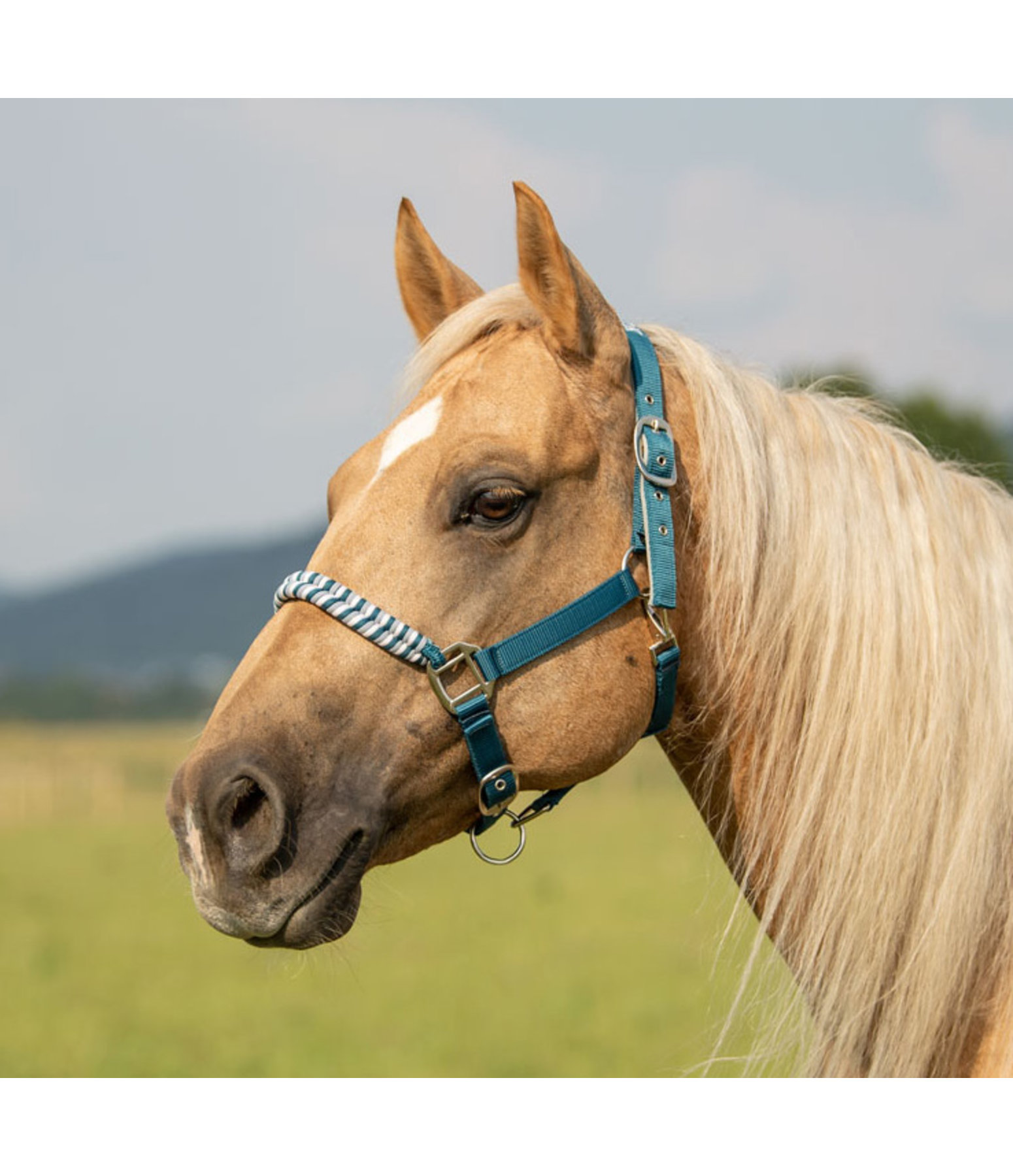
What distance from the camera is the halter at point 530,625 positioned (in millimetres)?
2123

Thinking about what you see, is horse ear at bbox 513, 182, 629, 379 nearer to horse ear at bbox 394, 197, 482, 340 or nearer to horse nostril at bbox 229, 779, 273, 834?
horse ear at bbox 394, 197, 482, 340

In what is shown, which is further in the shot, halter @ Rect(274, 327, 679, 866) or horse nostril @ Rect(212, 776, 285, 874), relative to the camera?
halter @ Rect(274, 327, 679, 866)

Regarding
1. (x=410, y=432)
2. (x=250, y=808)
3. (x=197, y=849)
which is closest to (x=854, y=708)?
(x=410, y=432)

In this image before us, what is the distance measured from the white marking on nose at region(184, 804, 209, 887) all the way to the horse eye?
81 centimetres

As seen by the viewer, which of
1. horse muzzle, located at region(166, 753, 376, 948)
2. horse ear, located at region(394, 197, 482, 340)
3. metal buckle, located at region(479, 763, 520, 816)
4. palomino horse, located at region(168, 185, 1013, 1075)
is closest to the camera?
horse muzzle, located at region(166, 753, 376, 948)

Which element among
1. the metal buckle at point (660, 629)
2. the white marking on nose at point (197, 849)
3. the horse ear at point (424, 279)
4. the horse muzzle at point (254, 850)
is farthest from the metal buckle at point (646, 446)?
the white marking on nose at point (197, 849)

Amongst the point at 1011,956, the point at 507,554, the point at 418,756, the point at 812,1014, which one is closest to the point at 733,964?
the point at 812,1014

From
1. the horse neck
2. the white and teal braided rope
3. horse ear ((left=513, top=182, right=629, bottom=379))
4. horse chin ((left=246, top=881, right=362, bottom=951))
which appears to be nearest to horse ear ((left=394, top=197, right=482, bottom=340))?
horse ear ((left=513, top=182, right=629, bottom=379))

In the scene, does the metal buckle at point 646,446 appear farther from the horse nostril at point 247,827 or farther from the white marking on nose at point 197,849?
the white marking on nose at point 197,849

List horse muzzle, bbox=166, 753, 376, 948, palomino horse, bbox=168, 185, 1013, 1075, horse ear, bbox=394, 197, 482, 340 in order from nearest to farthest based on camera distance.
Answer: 1. horse muzzle, bbox=166, 753, 376, 948
2. palomino horse, bbox=168, 185, 1013, 1075
3. horse ear, bbox=394, 197, 482, 340

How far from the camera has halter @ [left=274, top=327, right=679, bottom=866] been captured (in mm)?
2123

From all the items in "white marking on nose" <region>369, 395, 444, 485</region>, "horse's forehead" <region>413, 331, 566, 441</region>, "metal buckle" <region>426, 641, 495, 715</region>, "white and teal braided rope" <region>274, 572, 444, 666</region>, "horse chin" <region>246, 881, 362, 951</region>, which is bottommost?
"horse chin" <region>246, 881, 362, 951</region>

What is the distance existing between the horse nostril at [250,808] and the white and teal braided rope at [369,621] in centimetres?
37

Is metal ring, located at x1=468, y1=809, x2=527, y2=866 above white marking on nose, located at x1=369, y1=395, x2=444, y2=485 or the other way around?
the other way around
